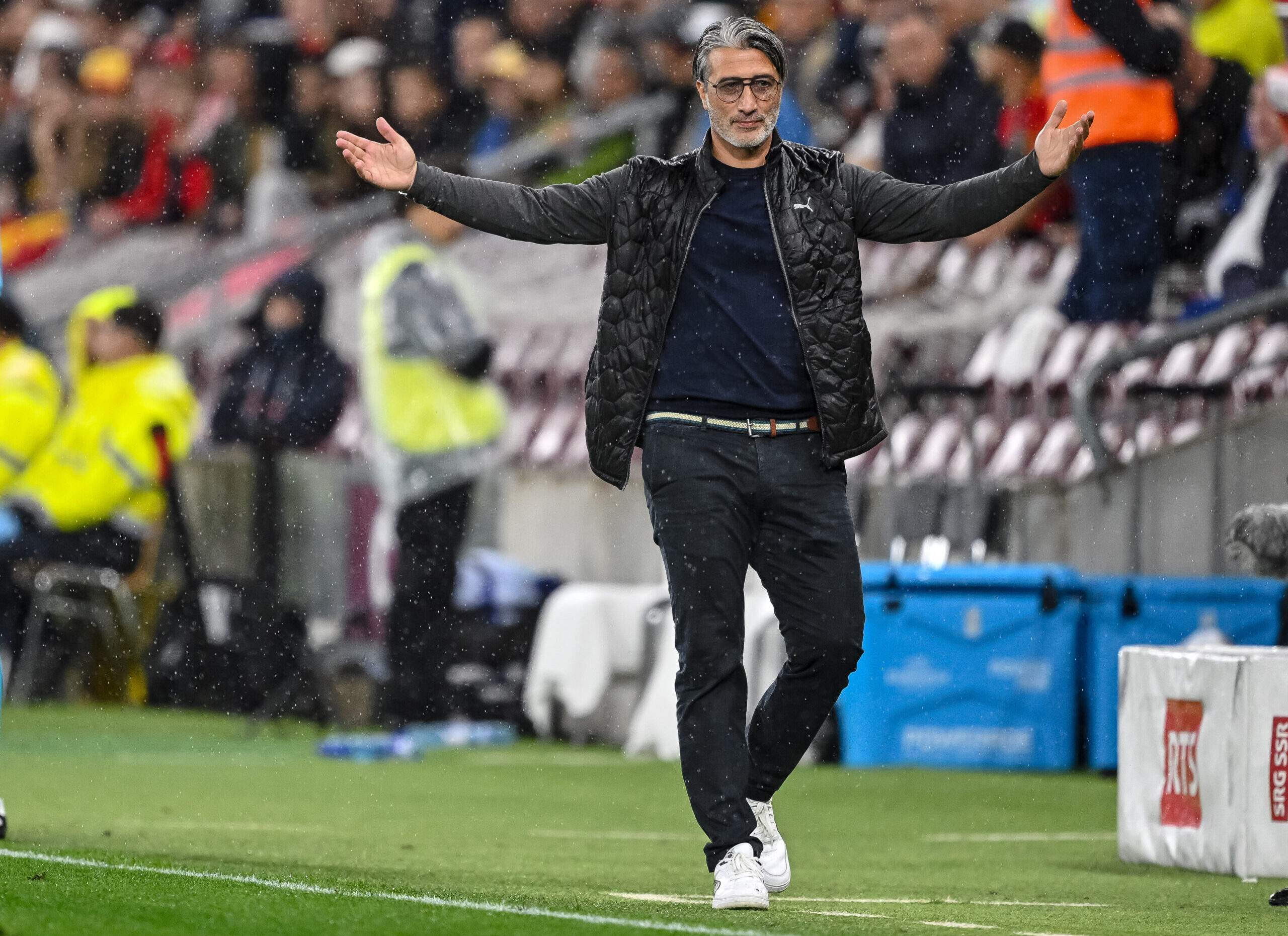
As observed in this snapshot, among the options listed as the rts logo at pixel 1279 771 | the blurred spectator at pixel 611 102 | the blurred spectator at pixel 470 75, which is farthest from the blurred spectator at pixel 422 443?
the rts logo at pixel 1279 771

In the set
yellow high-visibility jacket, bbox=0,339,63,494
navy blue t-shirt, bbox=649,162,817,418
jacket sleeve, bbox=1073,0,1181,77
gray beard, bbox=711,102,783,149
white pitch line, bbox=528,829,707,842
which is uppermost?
jacket sleeve, bbox=1073,0,1181,77

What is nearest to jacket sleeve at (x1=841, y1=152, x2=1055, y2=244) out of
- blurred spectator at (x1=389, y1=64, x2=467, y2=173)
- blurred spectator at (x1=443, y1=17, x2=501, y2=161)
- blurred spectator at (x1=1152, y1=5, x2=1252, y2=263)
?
blurred spectator at (x1=1152, y1=5, x2=1252, y2=263)

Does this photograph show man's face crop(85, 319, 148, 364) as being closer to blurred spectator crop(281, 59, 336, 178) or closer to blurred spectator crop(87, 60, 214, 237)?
blurred spectator crop(281, 59, 336, 178)

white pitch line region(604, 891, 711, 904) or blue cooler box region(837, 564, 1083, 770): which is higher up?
white pitch line region(604, 891, 711, 904)

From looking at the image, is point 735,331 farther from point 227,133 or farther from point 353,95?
point 227,133

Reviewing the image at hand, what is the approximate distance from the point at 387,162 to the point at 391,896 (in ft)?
5.29

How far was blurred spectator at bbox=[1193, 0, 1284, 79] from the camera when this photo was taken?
11.0 metres

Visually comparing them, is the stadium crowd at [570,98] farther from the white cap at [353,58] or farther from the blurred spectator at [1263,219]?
the blurred spectator at [1263,219]

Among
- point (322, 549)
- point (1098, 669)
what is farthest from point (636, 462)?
point (1098, 669)

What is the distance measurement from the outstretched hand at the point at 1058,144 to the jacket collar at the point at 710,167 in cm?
58

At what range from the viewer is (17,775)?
9.49 meters

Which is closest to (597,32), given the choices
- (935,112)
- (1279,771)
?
(935,112)

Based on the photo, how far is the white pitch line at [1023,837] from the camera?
7.70m

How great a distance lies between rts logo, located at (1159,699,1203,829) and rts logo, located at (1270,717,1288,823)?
0.83 ft
